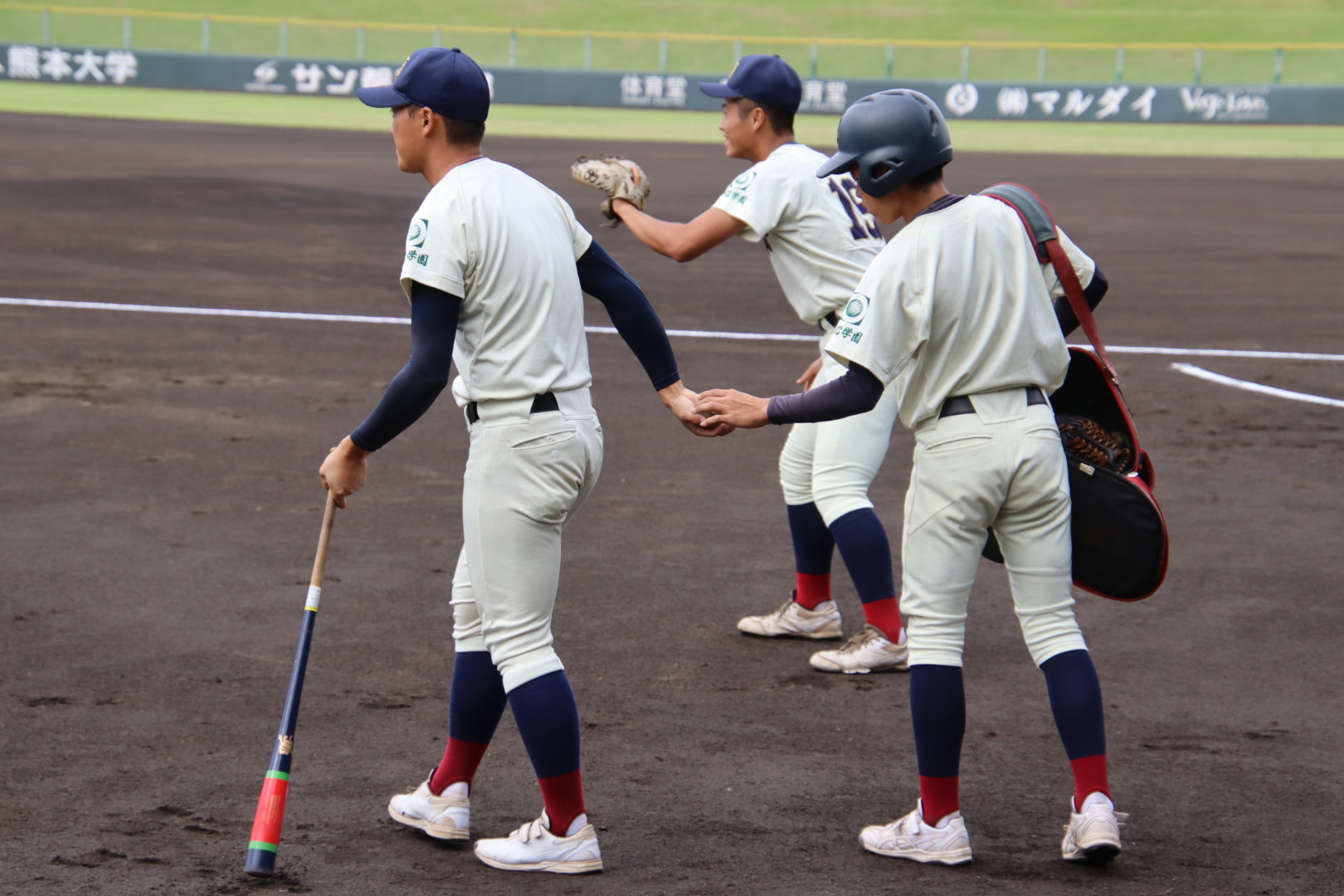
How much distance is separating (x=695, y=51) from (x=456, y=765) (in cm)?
5545

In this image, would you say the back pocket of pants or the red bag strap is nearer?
the back pocket of pants

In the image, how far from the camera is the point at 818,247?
19.4 ft

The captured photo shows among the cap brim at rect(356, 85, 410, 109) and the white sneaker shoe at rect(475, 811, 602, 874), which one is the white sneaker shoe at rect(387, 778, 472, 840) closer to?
the white sneaker shoe at rect(475, 811, 602, 874)

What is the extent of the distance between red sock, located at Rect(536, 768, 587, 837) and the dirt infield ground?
0.15 metres

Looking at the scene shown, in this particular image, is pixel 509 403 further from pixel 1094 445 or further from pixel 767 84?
pixel 767 84

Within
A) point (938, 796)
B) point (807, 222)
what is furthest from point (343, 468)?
point (807, 222)

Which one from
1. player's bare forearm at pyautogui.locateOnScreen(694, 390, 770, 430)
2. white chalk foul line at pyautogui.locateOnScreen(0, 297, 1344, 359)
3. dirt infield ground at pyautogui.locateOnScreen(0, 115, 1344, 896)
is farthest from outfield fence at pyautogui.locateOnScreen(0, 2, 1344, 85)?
player's bare forearm at pyautogui.locateOnScreen(694, 390, 770, 430)

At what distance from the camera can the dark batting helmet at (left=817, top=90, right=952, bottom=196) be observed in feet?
13.6

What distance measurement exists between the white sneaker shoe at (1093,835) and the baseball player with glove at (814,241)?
1.74 metres

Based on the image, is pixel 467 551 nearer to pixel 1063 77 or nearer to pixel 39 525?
pixel 39 525

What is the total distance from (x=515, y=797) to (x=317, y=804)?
58 centimetres

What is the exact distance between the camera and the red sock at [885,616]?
602cm

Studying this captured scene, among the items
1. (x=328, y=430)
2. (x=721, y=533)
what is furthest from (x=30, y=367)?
(x=721, y=533)

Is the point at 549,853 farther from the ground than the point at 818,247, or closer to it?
closer to it
